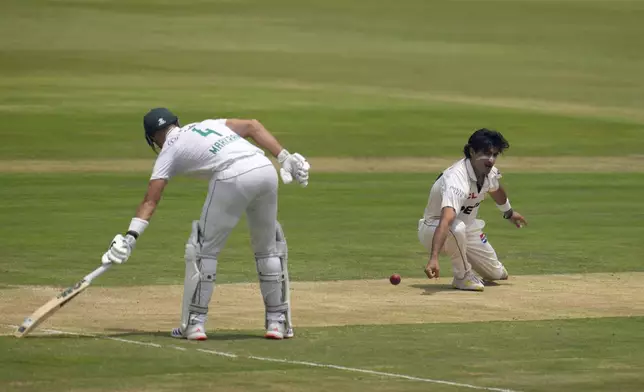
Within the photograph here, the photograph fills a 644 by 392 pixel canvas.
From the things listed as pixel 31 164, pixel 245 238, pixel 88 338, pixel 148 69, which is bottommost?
pixel 88 338

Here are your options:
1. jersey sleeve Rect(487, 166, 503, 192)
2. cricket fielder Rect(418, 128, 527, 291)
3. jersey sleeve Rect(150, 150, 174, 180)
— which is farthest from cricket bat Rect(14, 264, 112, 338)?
jersey sleeve Rect(487, 166, 503, 192)

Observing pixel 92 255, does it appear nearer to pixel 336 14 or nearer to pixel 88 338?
pixel 88 338

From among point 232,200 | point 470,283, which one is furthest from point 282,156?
point 470,283

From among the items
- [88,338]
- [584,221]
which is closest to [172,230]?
[584,221]

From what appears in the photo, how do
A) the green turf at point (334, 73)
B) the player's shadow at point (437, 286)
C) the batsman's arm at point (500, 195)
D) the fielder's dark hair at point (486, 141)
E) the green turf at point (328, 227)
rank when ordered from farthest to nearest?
1. the green turf at point (334, 73)
2. the green turf at point (328, 227)
3. the batsman's arm at point (500, 195)
4. the player's shadow at point (437, 286)
5. the fielder's dark hair at point (486, 141)

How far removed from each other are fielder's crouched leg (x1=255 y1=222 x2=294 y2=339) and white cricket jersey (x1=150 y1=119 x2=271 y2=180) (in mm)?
621

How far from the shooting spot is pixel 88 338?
10.8 m

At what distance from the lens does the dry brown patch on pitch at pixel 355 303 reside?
1177 cm

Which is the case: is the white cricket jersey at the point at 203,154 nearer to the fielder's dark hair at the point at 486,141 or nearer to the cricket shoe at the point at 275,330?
the cricket shoe at the point at 275,330

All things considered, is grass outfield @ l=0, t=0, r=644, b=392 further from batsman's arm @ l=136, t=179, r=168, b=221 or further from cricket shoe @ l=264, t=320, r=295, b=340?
batsman's arm @ l=136, t=179, r=168, b=221

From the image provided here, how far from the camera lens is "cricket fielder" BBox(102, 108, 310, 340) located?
10.7 metres

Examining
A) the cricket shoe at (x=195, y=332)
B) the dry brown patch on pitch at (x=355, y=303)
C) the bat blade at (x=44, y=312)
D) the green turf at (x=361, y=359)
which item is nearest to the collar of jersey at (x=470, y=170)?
the dry brown patch on pitch at (x=355, y=303)

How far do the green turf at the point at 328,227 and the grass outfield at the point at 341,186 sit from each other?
0.24ft

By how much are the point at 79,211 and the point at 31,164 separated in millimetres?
7806
